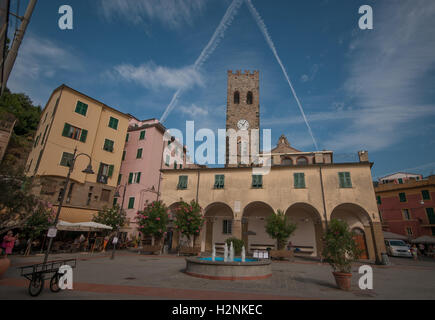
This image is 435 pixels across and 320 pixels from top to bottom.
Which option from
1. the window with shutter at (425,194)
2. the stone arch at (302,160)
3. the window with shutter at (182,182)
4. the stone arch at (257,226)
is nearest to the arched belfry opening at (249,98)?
the stone arch at (302,160)

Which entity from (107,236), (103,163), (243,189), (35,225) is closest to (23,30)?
(35,225)

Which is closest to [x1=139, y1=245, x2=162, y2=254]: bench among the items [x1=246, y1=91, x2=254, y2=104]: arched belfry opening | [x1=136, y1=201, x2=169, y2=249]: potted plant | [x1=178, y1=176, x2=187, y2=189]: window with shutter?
[x1=136, y1=201, x2=169, y2=249]: potted plant

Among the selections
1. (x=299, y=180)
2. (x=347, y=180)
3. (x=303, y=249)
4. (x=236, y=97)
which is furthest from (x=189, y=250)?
(x=236, y=97)

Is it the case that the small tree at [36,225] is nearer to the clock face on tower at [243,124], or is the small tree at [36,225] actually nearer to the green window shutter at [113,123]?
the green window shutter at [113,123]

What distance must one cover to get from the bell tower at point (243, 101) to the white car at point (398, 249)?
844 inches

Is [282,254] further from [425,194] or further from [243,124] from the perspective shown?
[425,194]

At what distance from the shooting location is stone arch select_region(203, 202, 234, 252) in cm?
2431

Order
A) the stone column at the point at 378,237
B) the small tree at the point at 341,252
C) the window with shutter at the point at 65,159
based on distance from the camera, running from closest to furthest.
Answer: the small tree at the point at 341,252 < the stone column at the point at 378,237 < the window with shutter at the point at 65,159

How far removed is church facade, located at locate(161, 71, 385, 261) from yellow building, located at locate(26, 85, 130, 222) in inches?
306

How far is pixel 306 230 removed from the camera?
22.9 metres

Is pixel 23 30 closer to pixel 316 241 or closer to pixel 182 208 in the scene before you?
pixel 182 208

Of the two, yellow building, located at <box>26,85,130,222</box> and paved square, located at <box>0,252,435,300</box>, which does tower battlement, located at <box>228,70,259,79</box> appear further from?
paved square, located at <box>0,252,435,300</box>

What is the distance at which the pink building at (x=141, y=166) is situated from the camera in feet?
93.0
